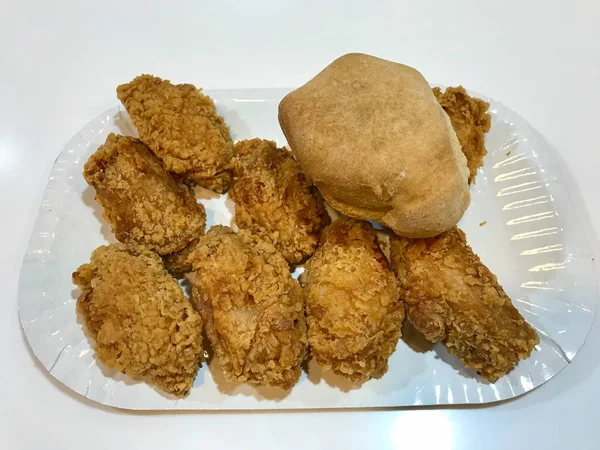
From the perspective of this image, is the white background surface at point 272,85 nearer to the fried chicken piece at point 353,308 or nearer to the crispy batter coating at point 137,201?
the fried chicken piece at point 353,308

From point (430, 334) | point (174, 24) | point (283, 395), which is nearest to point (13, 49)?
point (174, 24)

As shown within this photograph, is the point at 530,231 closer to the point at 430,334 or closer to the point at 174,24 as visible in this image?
the point at 430,334

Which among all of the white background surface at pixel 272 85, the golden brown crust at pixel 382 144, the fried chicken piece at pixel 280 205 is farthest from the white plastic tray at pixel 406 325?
the golden brown crust at pixel 382 144

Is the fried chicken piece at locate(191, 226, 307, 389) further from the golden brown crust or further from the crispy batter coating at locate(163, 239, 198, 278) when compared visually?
the golden brown crust

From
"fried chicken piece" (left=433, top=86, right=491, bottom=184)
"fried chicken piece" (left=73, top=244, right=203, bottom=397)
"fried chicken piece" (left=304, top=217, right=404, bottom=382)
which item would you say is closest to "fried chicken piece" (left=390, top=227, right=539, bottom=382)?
"fried chicken piece" (left=304, top=217, right=404, bottom=382)

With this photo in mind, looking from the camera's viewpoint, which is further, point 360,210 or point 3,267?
point 3,267

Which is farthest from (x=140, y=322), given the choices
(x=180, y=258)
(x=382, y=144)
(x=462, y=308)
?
(x=462, y=308)

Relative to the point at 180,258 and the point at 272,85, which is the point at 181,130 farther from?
the point at 272,85
